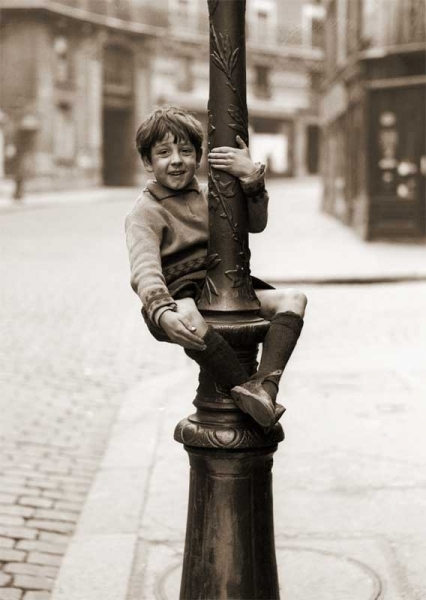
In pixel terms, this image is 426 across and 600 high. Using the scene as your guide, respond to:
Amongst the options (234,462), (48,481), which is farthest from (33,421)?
(234,462)

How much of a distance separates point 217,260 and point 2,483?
246 cm

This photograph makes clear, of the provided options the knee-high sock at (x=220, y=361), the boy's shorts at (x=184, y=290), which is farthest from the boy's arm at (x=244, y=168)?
the knee-high sock at (x=220, y=361)

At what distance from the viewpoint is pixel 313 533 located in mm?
3871

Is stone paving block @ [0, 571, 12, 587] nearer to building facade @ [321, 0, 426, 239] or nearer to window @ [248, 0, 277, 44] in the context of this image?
building facade @ [321, 0, 426, 239]

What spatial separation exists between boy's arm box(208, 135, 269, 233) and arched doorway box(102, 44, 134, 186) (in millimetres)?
40085

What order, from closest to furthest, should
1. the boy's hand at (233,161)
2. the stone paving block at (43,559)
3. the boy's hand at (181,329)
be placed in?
the boy's hand at (181,329) < the boy's hand at (233,161) < the stone paving block at (43,559)

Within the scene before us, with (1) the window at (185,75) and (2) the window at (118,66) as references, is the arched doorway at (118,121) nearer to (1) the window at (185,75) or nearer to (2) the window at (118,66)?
(2) the window at (118,66)

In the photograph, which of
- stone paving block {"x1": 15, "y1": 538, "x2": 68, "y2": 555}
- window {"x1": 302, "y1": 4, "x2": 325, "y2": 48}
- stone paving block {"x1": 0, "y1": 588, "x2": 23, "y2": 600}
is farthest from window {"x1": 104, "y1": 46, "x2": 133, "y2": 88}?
stone paving block {"x1": 0, "y1": 588, "x2": 23, "y2": 600}

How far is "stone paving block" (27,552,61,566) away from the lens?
387 centimetres

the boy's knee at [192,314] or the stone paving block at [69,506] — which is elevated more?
the boy's knee at [192,314]

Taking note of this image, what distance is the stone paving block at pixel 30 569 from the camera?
3748 mm

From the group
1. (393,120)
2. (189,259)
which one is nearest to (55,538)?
(189,259)

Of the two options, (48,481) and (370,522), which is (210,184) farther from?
(48,481)

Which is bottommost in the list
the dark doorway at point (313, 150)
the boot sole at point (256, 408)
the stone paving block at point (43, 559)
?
the stone paving block at point (43, 559)
